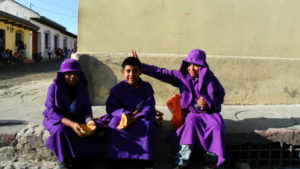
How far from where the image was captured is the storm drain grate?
261cm

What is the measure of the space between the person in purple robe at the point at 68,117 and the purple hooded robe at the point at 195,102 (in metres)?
0.77

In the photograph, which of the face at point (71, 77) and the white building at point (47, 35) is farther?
the white building at point (47, 35)

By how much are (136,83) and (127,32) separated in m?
1.45

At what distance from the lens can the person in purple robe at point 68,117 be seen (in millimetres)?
2115

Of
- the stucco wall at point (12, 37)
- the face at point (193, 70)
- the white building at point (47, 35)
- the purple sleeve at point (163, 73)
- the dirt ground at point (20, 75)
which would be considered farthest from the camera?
the white building at point (47, 35)

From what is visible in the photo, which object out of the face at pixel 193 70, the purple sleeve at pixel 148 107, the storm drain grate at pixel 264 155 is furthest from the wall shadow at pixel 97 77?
the storm drain grate at pixel 264 155

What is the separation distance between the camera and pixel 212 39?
3885mm

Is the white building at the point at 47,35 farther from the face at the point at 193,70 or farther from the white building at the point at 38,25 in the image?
the face at the point at 193,70

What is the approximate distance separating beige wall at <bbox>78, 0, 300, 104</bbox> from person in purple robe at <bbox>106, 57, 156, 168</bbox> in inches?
48.2

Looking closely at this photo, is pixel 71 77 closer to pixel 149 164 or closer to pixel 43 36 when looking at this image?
pixel 149 164

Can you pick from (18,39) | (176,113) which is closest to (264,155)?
(176,113)

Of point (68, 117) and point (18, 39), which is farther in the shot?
point (18, 39)

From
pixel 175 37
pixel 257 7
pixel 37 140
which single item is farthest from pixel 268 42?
pixel 37 140

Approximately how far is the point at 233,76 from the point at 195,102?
1598mm
